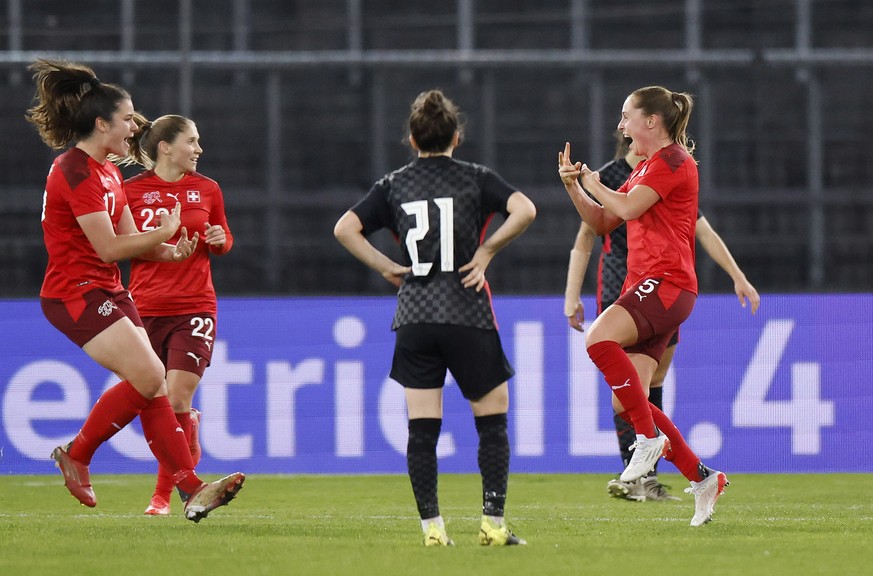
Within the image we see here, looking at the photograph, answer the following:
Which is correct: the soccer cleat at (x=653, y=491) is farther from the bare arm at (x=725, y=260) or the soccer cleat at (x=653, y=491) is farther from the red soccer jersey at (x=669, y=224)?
the red soccer jersey at (x=669, y=224)

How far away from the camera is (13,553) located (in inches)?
182

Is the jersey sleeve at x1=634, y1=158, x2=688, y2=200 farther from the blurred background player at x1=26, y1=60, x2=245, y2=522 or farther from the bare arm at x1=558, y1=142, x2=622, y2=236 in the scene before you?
the blurred background player at x1=26, y1=60, x2=245, y2=522

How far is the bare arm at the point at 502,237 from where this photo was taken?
4633 mm

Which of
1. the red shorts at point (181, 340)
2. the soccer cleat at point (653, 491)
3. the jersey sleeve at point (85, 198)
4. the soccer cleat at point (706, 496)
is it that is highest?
the jersey sleeve at point (85, 198)

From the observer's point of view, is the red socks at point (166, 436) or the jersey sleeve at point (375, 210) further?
the red socks at point (166, 436)

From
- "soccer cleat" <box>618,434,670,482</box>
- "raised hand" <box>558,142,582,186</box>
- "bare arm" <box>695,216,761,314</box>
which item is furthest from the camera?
"bare arm" <box>695,216,761,314</box>

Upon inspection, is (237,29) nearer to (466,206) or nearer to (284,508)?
(284,508)

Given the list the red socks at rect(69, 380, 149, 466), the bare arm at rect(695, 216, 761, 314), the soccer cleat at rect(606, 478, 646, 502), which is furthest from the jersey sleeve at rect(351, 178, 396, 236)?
the soccer cleat at rect(606, 478, 646, 502)

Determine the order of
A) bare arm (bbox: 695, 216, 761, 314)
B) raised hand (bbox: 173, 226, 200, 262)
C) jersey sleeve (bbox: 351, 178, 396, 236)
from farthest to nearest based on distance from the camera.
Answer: bare arm (bbox: 695, 216, 761, 314)
raised hand (bbox: 173, 226, 200, 262)
jersey sleeve (bbox: 351, 178, 396, 236)

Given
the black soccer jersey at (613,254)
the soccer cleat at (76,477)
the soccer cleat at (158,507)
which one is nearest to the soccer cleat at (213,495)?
the soccer cleat at (76,477)

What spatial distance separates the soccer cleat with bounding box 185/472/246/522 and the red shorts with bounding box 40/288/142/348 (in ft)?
2.23

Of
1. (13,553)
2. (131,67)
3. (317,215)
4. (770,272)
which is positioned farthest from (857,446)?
(131,67)

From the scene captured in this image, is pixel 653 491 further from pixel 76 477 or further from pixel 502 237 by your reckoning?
pixel 76 477

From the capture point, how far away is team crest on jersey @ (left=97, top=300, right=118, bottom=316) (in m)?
5.25
